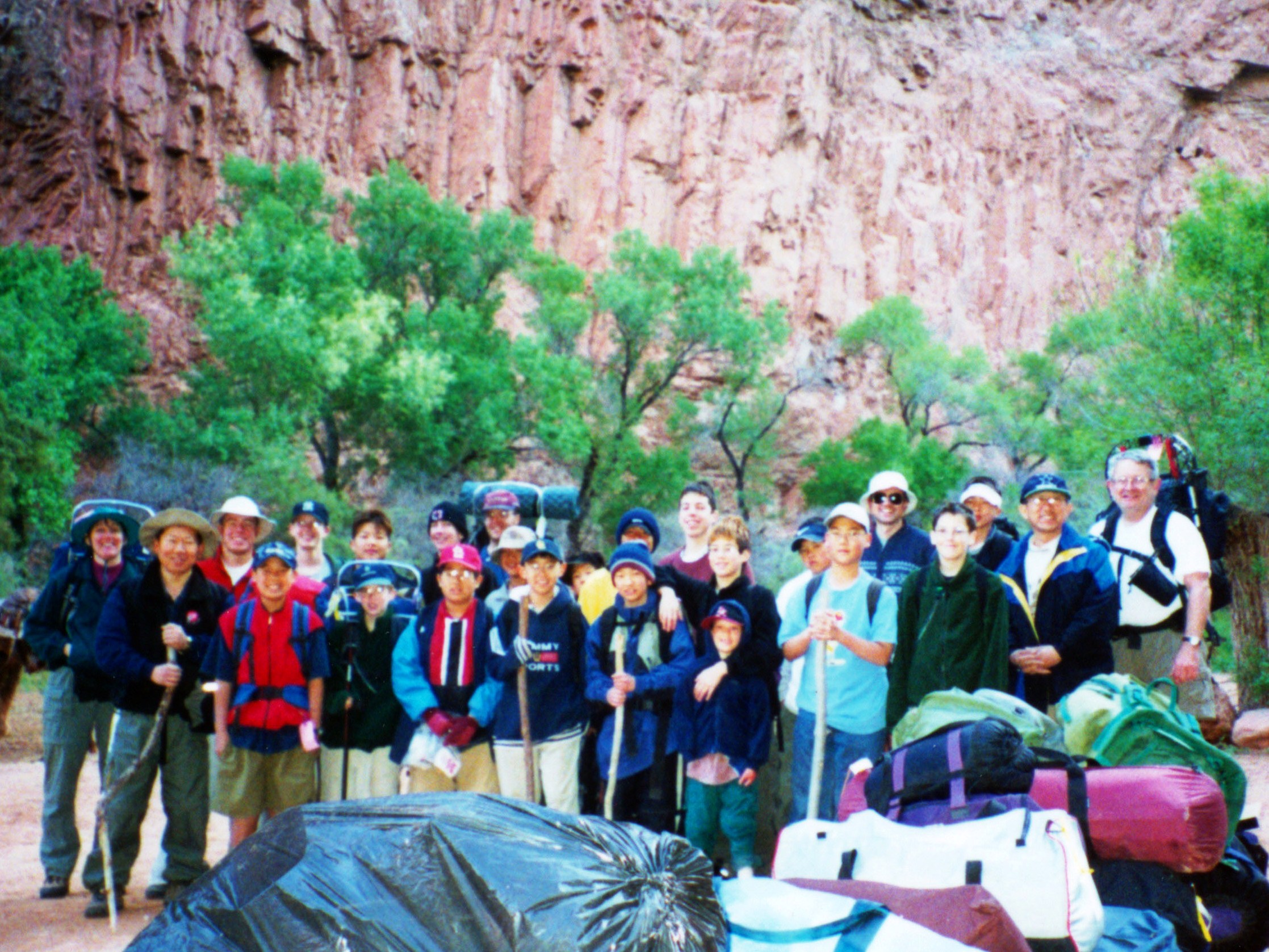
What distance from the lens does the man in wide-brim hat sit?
5805mm

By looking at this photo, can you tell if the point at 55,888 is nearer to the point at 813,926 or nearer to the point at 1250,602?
the point at 813,926

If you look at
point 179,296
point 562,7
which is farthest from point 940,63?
point 179,296

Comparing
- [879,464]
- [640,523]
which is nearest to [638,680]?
[640,523]

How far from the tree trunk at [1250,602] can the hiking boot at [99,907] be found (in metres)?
9.15

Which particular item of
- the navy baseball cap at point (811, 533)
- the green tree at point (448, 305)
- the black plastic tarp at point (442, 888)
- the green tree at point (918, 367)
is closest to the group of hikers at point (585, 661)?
the navy baseball cap at point (811, 533)

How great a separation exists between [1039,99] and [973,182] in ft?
15.5

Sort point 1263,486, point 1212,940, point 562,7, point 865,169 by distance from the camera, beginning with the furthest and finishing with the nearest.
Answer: point 865,169 → point 562,7 → point 1263,486 → point 1212,940

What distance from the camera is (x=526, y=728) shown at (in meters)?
5.77

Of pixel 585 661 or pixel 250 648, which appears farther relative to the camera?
pixel 585 661

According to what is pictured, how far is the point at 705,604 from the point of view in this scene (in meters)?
5.93

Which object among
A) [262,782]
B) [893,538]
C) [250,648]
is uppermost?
[893,538]

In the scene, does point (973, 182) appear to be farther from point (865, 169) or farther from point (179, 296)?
point (179, 296)

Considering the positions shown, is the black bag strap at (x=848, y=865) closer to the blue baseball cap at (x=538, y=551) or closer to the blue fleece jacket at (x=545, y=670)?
the blue fleece jacket at (x=545, y=670)

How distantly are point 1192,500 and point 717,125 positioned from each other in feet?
129
